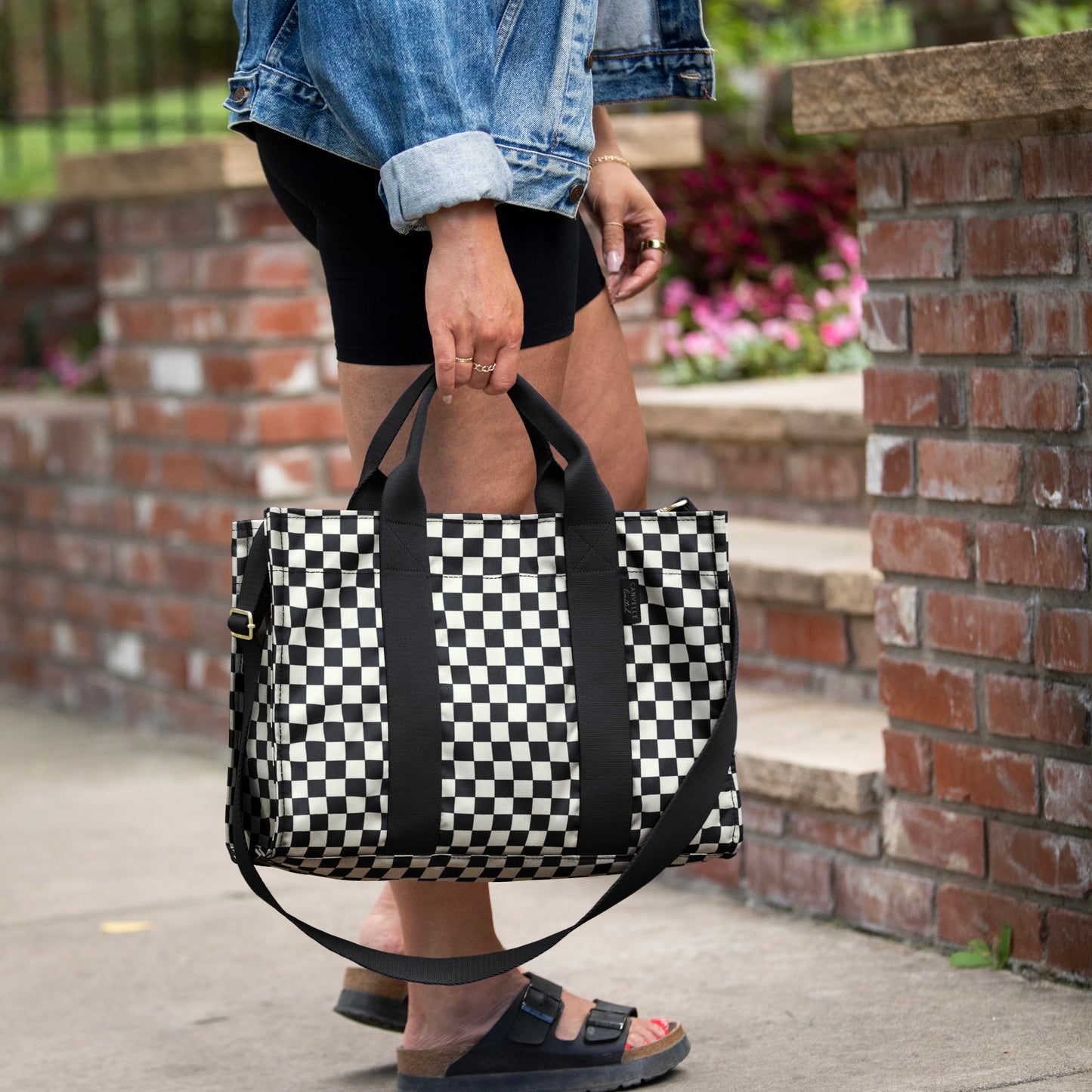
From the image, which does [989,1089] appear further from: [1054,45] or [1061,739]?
[1054,45]

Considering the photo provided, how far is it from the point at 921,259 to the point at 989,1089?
44.3 inches

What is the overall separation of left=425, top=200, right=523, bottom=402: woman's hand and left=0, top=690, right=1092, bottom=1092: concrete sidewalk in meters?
0.93

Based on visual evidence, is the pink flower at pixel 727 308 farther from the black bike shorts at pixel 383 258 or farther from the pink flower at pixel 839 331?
the black bike shorts at pixel 383 258

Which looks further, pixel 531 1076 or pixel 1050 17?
pixel 1050 17

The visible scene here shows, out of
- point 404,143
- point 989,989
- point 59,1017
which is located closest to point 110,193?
point 59,1017

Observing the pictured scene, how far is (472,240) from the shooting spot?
5.56 feet

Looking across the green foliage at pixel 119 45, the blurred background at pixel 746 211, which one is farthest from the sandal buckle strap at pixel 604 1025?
the green foliage at pixel 119 45

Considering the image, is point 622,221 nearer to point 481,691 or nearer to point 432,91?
point 432,91

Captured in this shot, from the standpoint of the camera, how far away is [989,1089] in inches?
75.3

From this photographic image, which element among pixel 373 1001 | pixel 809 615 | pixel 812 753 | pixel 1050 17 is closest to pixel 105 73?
pixel 1050 17

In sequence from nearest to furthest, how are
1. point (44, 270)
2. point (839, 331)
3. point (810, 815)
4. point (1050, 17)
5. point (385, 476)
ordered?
point (385, 476)
point (810, 815)
point (1050, 17)
point (839, 331)
point (44, 270)

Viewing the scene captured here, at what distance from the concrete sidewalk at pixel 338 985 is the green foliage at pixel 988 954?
2 cm

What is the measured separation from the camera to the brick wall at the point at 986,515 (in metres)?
2.20

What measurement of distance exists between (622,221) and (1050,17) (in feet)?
8.00
